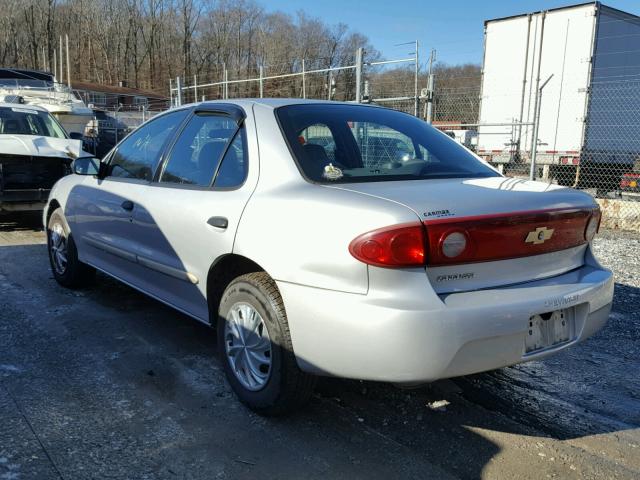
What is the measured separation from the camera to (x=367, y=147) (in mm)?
3508

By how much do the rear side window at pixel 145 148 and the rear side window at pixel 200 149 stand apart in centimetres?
19

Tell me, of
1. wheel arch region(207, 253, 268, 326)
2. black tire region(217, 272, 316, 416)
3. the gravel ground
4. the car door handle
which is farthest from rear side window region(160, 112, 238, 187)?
the gravel ground

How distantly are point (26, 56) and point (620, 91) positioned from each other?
243 ft

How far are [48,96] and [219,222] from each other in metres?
16.6

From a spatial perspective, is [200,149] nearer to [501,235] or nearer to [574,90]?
[501,235]

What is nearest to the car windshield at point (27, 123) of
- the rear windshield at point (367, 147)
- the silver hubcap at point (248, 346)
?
the rear windshield at point (367, 147)

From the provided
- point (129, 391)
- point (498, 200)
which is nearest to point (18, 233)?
point (129, 391)

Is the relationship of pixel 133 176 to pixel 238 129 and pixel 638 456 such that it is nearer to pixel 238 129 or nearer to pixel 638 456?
pixel 238 129

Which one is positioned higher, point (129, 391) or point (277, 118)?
point (277, 118)

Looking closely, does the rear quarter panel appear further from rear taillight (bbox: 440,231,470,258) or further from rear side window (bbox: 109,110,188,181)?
rear side window (bbox: 109,110,188,181)

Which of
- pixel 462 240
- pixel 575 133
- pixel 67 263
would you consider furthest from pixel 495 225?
pixel 575 133

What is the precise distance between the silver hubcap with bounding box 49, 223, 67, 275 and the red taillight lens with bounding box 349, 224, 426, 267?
383 cm

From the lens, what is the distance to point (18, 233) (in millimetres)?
8266

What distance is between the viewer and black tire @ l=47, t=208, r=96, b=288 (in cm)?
514
